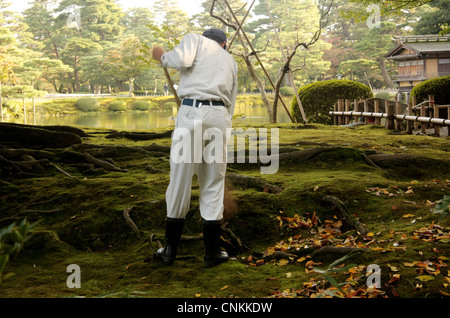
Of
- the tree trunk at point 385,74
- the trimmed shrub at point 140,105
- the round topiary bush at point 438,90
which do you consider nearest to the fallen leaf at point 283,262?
the round topiary bush at point 438,90

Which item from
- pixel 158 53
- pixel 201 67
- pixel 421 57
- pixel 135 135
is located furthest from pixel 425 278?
pixel 421 57

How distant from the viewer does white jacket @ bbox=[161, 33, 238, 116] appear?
331 cm

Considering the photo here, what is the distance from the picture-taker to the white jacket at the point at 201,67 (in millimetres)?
3314

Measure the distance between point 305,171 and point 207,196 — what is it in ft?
8.66

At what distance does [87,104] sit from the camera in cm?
3322

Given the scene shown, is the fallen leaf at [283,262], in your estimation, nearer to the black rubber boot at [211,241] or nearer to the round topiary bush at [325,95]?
the black rubber boot at [211,241]

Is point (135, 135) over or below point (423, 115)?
below

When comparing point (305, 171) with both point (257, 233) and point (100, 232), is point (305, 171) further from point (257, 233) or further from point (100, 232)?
point (100, 232)

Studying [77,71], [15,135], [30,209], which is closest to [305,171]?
[30,209]

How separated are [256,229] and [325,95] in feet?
33.5

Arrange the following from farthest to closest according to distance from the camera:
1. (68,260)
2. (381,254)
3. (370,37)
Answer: (370,37) < (68,260) < (381,254)

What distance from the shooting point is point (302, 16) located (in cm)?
3603

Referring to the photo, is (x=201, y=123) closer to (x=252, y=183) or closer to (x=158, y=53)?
(x=158, y=53)

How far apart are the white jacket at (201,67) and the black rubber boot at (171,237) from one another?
0.89 meters
